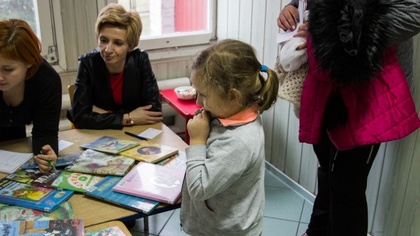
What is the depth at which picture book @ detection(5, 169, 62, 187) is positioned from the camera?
157cm

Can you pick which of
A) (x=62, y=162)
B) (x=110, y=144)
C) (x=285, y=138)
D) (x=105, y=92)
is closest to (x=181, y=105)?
(x=285, y=138)

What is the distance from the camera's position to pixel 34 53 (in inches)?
70.3

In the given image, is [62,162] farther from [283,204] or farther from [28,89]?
[283,204]

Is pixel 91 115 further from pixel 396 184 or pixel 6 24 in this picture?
pixel 396 184

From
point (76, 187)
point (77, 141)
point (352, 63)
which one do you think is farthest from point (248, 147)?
point (77, 141)

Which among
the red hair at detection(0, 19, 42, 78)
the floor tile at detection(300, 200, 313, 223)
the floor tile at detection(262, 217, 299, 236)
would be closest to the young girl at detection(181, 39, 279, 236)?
the red hair at detection(0, 19, 42, 78)

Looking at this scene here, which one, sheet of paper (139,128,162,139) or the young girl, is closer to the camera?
the young girl

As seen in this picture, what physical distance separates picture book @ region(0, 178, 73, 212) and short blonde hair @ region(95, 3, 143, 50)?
3.12 ft

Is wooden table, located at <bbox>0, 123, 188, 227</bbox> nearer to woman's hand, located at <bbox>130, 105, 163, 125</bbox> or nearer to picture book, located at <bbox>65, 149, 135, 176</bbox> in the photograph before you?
woman's hand, located at <bbox>130, 105, 163, 125</bbox>

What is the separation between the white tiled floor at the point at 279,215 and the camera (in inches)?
97.5

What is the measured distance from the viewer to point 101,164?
1.69m

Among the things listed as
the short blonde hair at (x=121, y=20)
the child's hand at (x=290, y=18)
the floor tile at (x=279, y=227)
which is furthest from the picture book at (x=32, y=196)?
the floor tile at (x=279, y=227)

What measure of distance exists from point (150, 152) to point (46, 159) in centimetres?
40

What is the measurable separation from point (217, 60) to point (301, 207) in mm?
1682
